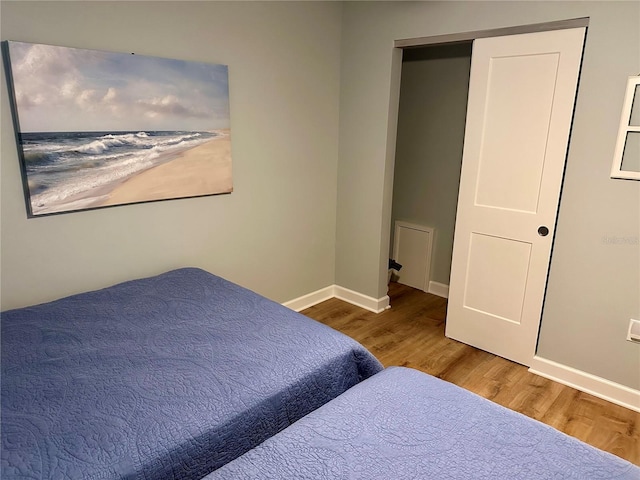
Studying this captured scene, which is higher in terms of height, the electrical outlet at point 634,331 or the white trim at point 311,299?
the electrical outlet at point 634,331

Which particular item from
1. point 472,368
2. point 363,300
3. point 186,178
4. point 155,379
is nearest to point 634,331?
point 472,368

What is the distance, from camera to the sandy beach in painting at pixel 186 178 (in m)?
2.25

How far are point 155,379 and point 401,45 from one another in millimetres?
2641

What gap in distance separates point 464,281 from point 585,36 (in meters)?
1.59

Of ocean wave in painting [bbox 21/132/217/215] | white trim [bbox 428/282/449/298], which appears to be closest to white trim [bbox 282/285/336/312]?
white trim [bbox 428/282/449/298]

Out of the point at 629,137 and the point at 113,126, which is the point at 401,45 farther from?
the point at 113,126

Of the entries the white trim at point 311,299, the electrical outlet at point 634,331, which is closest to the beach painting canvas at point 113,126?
the white trim at point 311,299

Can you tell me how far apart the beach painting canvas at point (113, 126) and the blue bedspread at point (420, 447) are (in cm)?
161

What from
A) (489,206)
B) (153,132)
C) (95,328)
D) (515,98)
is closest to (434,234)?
(489,206)

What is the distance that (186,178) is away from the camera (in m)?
2.47

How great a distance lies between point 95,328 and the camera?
1.77 meters

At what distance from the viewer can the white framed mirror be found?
6.73 feet

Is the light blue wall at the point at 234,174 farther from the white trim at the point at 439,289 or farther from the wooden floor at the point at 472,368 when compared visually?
the white trim at the point at 439,289

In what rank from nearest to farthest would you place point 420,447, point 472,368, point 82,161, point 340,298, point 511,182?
point 420,447 → point 82,161 → point 511,182 → point 472,368 → point 340,298
